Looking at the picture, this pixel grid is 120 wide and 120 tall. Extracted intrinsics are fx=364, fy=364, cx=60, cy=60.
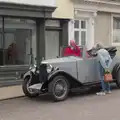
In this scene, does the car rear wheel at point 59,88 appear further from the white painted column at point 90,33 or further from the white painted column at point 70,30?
the white painted column at point 90,33

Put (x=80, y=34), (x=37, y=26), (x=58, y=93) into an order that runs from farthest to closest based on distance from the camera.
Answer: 1. (x=80, y=34)
2. (x=37, y=26)
3. (x=58, y=93)

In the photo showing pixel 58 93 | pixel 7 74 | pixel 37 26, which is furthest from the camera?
pixel 37 26

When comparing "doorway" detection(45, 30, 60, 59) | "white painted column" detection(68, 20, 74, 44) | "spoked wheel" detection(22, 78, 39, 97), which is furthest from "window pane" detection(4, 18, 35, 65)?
"spoked wheel" detection(22, 78, 39, 97)

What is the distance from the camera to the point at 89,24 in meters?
18.1

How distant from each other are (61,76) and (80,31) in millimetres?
6902

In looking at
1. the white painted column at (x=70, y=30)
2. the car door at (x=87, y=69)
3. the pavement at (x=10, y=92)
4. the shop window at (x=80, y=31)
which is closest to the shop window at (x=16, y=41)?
the pavement at (x=10, y=92)

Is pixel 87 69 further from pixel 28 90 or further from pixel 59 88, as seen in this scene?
pixel 28 90

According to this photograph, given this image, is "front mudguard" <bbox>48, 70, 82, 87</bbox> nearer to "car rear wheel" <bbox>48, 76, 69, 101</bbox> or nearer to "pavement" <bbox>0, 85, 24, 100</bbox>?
"car rear wheel" <bbox>48, 76, 69, 101</bbox>

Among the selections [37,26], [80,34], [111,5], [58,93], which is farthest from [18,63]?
[111,5]

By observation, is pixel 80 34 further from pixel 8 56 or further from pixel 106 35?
pixel 8 56

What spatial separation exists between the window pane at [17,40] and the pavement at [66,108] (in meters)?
3.93

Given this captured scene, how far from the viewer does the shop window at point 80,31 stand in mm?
17656

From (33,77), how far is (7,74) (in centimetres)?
374

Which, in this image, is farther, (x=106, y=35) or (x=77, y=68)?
(x=106, y=35)
